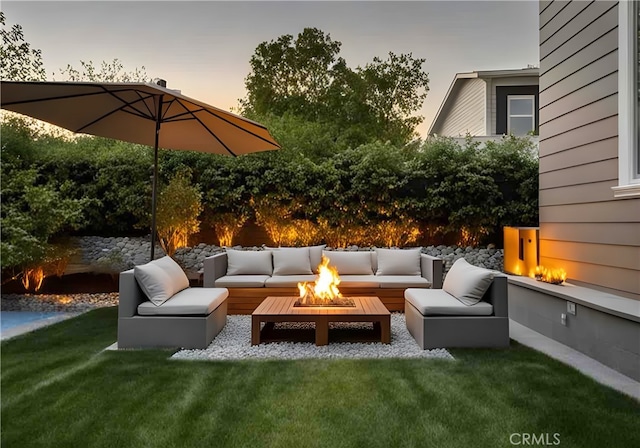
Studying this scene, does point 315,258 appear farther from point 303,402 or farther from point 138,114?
point 303,402

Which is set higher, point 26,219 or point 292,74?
point 292,74

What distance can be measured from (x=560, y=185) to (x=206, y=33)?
6.95 meters

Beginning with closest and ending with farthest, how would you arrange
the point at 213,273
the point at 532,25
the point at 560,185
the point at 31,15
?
the point at 560,185, the point at 213,273, the point at 31,15, the point at 532,25

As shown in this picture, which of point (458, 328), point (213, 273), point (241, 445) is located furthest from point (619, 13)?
point (213, 273)

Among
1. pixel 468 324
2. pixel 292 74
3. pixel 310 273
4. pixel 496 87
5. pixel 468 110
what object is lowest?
pixel 468 324

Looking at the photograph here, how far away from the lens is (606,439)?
222 centimetres

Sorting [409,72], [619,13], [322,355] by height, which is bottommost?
[322,355]

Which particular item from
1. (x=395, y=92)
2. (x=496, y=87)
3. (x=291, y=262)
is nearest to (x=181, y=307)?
(x=291, y=262)

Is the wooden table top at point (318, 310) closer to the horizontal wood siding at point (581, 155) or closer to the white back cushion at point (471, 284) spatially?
the white back cushion at point (471, 284)

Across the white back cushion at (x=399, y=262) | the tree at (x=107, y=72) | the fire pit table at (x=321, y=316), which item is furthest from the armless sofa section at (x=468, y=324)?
the tree at (x=107, y=72)

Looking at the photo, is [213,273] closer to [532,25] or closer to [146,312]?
[146,312]

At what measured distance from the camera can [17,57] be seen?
790 cm

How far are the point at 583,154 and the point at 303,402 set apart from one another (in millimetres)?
3981

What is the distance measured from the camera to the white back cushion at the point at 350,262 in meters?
5.75
